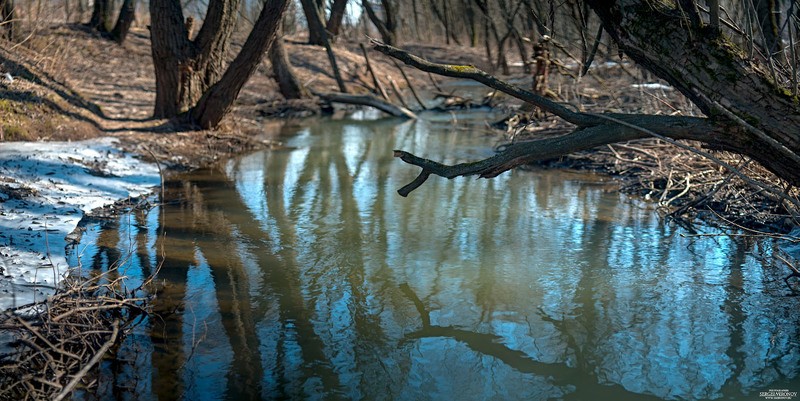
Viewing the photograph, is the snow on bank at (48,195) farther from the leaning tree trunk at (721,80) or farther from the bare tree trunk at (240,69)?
the leaning tree trunk at (721,80)

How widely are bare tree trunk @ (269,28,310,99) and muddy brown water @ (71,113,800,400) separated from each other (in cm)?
912

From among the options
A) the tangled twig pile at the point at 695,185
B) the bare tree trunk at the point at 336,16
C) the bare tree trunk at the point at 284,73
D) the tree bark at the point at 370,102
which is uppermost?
the bare tree trunk at the point at 336,16

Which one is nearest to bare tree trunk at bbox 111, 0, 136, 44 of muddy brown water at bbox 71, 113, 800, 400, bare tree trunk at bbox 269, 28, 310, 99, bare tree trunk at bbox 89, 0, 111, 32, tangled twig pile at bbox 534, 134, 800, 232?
bare tree trunk at bbox 89, 0, 111, 32

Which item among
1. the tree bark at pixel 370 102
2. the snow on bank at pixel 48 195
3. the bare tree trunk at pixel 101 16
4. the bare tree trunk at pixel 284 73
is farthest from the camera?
the bare tree trunk at pixel 101 16

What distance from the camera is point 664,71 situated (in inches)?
220

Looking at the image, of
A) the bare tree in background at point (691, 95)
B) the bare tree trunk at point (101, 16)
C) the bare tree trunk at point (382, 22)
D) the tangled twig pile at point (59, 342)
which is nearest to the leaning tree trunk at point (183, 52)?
the bare tree trunk at point (382, 22)

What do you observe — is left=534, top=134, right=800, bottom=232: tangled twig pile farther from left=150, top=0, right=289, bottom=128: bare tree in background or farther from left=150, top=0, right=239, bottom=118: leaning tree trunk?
left=150, top=0, right=239, bottom=118: leaning tree trunk

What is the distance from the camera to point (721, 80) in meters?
5.32

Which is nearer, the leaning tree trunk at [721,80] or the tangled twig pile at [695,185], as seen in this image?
the leaning tree trunk at [721,80]

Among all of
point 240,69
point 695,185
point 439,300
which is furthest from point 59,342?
point 240,69

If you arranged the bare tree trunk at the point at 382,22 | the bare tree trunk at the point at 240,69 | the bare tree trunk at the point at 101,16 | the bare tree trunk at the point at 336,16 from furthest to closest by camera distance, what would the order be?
the bare tree trunk at the point at 336,16 → the bare tree trunk at the point at 101,16 → the bare tree trunk at the point at 382,22 → the bare tree trunk at the point at 240,69

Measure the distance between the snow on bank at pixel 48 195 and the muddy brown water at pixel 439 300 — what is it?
0.38 m

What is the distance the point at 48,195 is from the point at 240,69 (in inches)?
188

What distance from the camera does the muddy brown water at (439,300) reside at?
4742 mm
